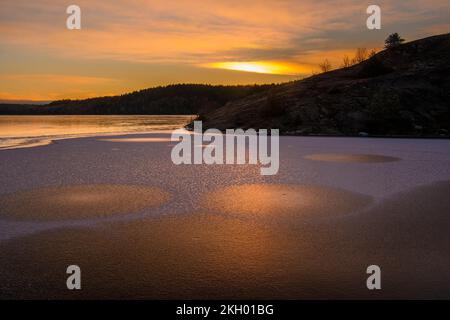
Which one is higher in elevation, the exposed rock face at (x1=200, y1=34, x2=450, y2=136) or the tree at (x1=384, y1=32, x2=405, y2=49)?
the tree at (x1=384, y1=32, x2=405, y2=49)

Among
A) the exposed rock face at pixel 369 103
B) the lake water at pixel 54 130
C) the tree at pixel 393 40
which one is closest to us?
the lake water at pixel 54 130

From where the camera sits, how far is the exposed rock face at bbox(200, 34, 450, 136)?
2775cm

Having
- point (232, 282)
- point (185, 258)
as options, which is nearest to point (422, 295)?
point (232, 282)

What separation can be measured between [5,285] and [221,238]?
2.55 meters

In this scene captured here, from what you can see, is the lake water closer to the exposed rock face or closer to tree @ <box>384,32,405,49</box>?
the exposed rock face

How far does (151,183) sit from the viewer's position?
30.6ft

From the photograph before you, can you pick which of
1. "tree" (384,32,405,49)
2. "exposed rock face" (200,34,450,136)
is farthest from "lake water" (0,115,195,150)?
"tree" (384,32,405,49)

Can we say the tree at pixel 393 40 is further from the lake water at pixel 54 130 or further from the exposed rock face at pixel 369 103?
the lake water at pixel 54 130

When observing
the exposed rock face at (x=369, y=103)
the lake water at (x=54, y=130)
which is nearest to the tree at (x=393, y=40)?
the exposed rock face at (x=369, y=103)

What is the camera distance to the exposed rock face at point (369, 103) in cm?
2775

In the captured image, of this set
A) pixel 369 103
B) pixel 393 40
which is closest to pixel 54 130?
pixel 369 103

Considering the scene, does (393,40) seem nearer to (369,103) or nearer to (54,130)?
(369,103)

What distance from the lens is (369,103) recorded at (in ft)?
99.8

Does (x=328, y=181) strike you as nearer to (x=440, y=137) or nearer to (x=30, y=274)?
(x=30, y=274)
